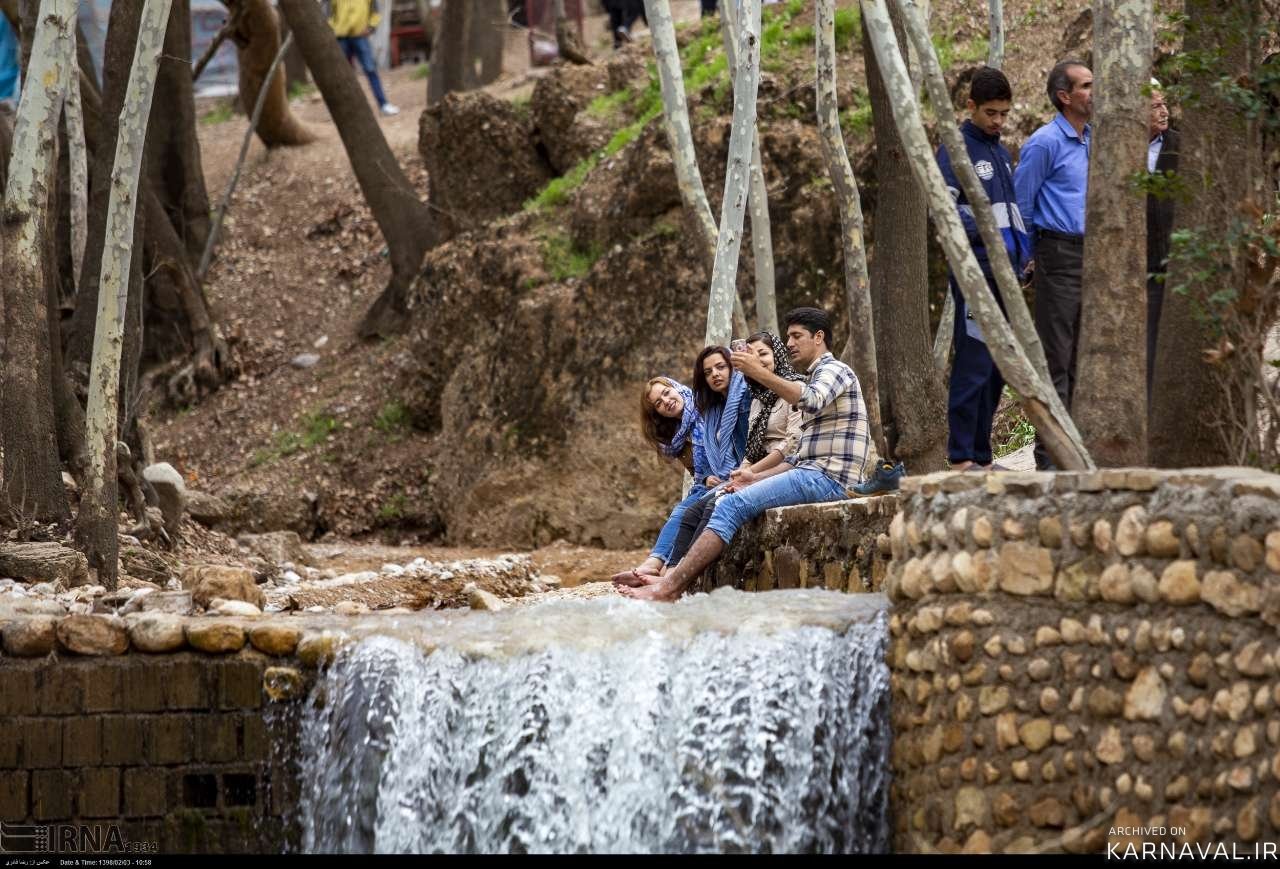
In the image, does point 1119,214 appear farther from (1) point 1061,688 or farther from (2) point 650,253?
(2) point 650,253

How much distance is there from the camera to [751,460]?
9.82m

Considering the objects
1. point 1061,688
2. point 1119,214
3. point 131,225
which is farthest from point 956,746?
point 131,225

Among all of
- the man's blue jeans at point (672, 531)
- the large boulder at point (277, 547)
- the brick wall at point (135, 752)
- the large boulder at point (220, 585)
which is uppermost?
the man's blue jeans at point (672, 531)

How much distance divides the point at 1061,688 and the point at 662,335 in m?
9.47

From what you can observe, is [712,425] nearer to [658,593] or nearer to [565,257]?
[658,593]

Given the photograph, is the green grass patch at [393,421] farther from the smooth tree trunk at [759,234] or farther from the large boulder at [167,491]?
the smooth tree trunk at [759,234]

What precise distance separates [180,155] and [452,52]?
4.07m

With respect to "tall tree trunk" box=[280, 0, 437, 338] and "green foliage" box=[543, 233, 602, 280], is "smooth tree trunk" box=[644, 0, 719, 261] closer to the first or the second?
"green foliage" box=[543, 233, 602, 280]

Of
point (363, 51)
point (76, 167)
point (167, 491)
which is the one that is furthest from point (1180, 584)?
point (363, 51)

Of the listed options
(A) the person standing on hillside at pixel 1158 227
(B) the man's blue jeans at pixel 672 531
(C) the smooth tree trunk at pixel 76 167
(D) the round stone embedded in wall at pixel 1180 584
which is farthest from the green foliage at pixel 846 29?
(D) the round stone embedded in wall at pixel 1180 584

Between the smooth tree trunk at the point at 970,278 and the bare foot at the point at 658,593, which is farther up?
the smooth tree trunk at the point at 970,278

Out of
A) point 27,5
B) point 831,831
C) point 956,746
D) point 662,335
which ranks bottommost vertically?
point 831,831

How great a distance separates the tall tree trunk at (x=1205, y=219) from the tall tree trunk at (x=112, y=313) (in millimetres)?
5725

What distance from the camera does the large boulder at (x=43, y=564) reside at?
9320 mm
